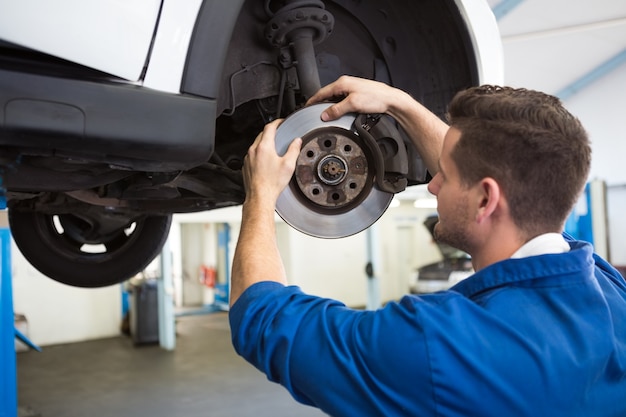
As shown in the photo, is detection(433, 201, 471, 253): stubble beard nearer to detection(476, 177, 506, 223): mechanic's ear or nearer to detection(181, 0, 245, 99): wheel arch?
detection(476, 177, 506, 223): mechanic's ear

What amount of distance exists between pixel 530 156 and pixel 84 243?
1961 mm

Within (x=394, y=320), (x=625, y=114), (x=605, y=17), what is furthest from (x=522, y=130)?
(x=625, y=114)

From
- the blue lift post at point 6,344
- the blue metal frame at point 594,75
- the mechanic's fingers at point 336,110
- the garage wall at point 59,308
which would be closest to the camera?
the mechanic's fingers at point 336,110

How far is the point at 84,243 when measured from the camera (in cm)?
234

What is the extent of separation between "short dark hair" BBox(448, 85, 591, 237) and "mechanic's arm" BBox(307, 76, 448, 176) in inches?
11.7

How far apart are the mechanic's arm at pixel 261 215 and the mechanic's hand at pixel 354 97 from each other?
0.10 m

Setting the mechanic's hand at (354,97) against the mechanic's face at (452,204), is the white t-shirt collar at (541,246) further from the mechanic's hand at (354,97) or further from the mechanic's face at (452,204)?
the mechanic's hand at (354,97)

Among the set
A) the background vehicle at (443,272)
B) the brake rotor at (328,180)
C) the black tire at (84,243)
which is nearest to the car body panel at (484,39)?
the brake rotor at (328,180)

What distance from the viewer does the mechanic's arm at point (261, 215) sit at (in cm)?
88

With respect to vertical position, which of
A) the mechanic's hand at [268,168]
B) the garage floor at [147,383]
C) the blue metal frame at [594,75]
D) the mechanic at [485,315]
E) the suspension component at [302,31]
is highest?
the blue metal frame at [594,75]

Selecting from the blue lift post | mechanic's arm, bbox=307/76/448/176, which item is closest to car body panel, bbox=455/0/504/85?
mechanic's arm, bbox=307/76/448/176

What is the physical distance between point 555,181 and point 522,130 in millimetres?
87

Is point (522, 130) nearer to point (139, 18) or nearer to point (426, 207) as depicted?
point (139, 18)

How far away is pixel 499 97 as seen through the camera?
2.85ft
